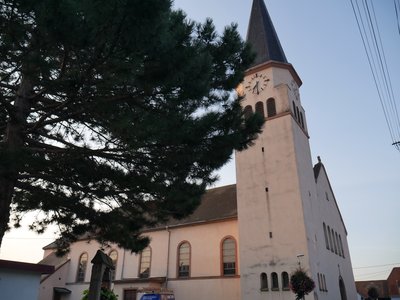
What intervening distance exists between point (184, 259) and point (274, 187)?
28.7ft

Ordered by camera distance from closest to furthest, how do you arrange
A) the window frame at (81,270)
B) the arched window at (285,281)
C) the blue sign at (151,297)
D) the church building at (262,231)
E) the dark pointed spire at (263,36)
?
the arched window at (285,281) < the church building at (262,231) < the blue sign at (151,297) < the dark pointed spire at (263,36) < the window frame at (81,270)

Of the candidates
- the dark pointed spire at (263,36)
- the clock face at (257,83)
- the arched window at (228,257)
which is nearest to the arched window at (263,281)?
the arched window at (228,257)

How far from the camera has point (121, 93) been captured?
664cm

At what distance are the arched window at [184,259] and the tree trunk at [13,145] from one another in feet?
62.1

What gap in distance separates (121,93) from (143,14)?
2155mm

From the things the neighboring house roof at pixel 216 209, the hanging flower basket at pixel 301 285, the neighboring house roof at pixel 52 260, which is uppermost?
the neighboring house roof at pixel 216 209

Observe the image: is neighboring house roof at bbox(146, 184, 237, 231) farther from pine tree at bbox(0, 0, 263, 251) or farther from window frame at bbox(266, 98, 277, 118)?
pine tree at bbox(0, 0, 263, 251)

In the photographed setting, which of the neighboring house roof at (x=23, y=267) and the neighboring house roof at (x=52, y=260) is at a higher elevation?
the neighboring house roof at (x=52, y=260)

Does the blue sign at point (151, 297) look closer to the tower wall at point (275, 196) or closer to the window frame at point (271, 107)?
the tower wall at point (275, 196)

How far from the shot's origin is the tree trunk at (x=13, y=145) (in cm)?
601

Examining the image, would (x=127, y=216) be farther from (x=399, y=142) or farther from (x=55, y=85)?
(x=399, y=142)

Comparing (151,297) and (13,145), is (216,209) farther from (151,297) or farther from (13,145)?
(13,145)

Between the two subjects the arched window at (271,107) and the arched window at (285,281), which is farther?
the arched window at (271,107)

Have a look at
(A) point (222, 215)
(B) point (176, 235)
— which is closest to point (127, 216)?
(A) point (222, 215)
